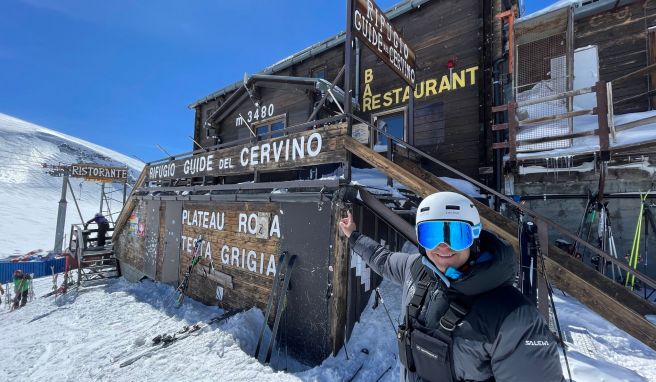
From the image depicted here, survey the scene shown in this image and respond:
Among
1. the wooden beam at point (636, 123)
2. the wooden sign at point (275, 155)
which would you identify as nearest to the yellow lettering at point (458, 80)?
the wooden beam at point (636, 123)

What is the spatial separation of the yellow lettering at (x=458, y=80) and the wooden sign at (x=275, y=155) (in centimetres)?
633

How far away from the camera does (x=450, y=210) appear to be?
84.9 inches

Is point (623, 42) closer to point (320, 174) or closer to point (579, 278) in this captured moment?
point (579, 278)

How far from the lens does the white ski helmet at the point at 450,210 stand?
2.09 m

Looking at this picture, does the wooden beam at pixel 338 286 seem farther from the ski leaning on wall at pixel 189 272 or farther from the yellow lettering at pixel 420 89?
the yellow lettering at pixel 420 89

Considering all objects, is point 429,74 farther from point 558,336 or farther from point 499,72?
point 558,336

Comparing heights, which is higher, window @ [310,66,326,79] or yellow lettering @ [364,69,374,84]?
window @ [310,66,326,79]

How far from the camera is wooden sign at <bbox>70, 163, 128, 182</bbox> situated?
76.4 feet

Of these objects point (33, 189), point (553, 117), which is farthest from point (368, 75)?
point (33, 189)

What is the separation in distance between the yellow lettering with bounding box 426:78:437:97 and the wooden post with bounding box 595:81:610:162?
4.54m

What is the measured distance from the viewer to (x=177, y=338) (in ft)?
22.6

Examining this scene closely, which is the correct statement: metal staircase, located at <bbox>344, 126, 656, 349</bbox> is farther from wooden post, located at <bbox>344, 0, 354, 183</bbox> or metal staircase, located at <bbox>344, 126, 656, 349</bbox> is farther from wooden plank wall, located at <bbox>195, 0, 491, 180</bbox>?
wooden plank wall, located at <bbox>195, 0, 491, 180</bbox>

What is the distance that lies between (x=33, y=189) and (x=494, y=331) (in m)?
106

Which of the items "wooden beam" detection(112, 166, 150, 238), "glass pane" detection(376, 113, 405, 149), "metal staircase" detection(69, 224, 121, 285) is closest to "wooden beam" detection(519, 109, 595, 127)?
"glass pane" detection(376, 113, 405, 149)
